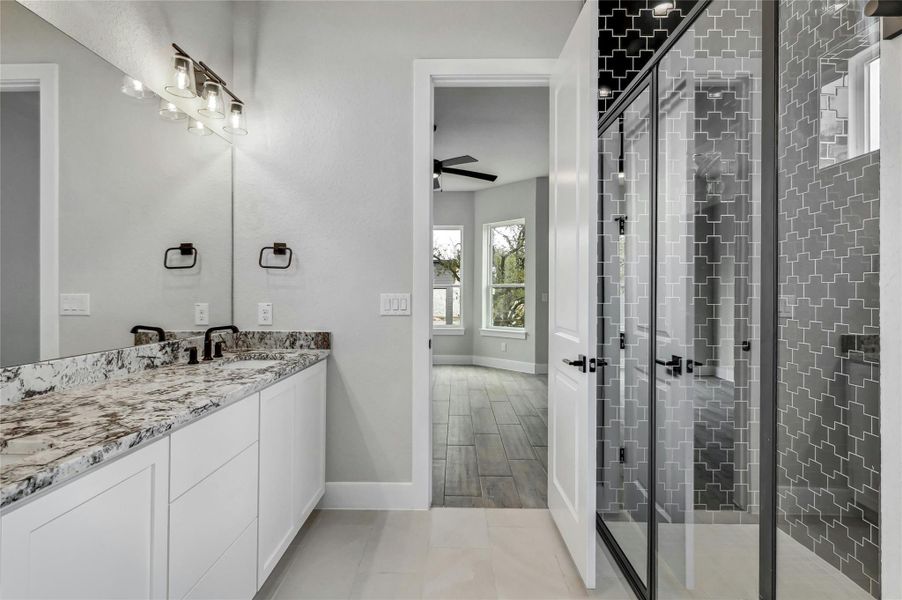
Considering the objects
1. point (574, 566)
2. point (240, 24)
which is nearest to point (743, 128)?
point (574, 566)

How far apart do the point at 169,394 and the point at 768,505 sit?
1626 millimetres

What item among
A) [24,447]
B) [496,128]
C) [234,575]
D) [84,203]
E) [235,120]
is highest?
[496,128]

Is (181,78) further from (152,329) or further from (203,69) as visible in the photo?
(152,329)

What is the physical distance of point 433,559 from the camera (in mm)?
1858

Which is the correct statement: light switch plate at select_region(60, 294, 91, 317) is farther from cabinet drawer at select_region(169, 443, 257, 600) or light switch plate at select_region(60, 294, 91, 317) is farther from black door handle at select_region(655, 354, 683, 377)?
black door handle at select_region(655, 354, 683, 377)

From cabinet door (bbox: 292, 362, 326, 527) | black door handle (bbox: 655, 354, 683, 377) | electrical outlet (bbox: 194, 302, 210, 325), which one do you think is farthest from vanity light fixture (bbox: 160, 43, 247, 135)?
black door handle (bbox: 655, 354, 683, 377)

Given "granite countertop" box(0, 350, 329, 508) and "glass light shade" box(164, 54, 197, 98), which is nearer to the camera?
"granite countertop" box(0, 350, 329, 508)

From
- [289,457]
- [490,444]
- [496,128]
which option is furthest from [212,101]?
[496,128]

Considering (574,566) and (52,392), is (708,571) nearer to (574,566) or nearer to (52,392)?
(574,566)

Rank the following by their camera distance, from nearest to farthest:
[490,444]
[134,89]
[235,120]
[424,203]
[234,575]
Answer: [234,575], [134,89], [235,120], [424,203], [490,444]

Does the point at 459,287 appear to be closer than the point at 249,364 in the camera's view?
No

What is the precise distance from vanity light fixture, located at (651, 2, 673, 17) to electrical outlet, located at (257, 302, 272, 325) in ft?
7.75

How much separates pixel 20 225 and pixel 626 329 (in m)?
2.20

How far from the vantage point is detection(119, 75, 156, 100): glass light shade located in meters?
1.59
